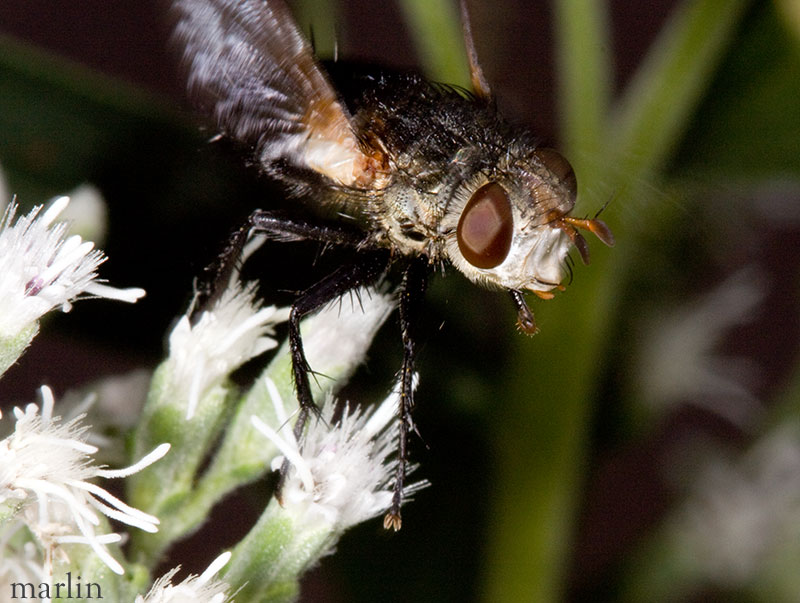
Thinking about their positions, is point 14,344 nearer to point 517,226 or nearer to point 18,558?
point 18,558

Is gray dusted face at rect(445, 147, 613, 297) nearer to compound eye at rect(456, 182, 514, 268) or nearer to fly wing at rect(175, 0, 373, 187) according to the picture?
compound eye at rect(456, 182, 514, 268)

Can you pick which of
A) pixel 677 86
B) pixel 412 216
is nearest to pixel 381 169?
pixel 412 216

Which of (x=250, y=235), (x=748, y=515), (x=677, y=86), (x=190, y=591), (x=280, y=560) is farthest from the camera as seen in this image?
(x=748, y=515)

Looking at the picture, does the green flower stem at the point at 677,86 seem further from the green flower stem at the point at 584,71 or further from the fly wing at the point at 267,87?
the fly wing at the point at 267,87

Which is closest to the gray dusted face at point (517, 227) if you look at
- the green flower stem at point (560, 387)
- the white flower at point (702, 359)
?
the green flower stem at point (560, 387)

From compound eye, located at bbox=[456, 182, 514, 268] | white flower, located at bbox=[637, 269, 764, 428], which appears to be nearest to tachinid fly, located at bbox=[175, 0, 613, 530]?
compound eye, located at bbox=[456, 182, 514, 268]

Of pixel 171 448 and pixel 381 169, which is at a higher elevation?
pixel 381 169

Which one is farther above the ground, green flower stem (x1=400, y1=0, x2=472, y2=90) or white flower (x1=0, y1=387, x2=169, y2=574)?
green flower stem (x1=400, y1=0, x2=472, y2=90)
